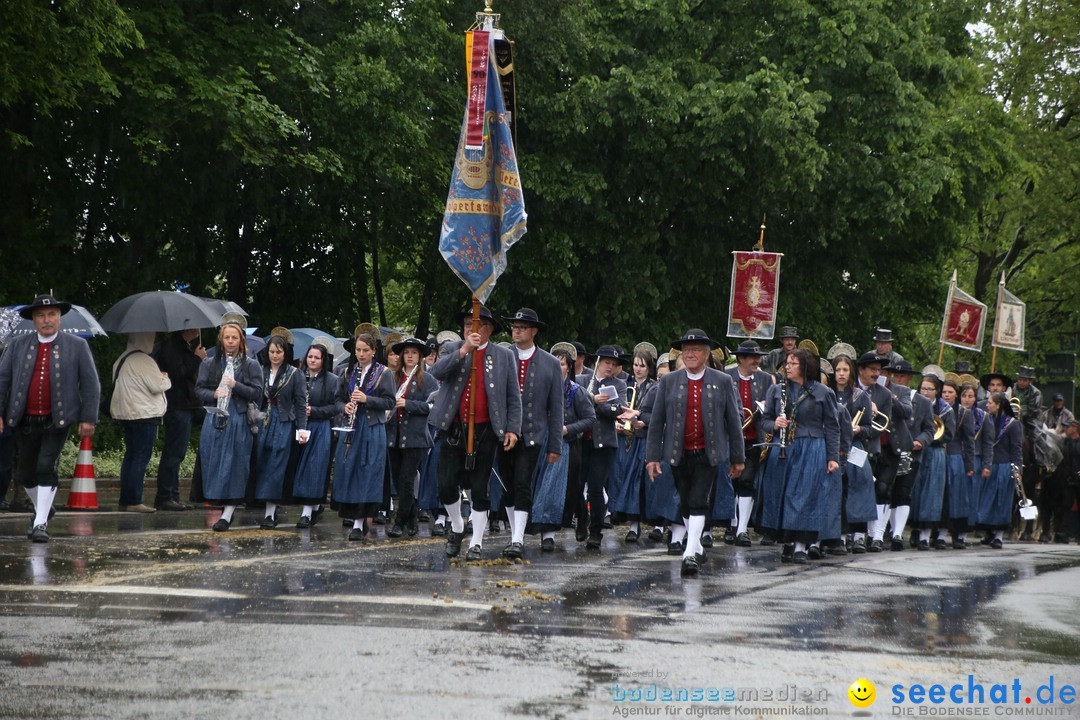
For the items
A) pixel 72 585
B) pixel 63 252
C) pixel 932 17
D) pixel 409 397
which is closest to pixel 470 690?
pixel 72 585

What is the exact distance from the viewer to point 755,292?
1039 inches

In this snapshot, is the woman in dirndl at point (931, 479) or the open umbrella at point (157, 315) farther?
the woman in dirndl at point (931, 479)

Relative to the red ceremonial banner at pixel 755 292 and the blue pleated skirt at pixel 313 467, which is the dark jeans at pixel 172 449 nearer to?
the blue pleated skirt at pixel 313 467

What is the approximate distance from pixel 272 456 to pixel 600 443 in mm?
3254

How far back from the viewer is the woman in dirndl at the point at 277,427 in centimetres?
1586

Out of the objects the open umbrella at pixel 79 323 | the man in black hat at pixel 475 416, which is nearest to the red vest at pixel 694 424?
the man in black hat at pixel 475 416

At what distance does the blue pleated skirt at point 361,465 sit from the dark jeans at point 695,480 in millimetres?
3270

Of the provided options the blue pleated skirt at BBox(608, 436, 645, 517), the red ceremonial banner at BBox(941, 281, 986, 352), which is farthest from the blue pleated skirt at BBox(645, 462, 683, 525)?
the red ceremonial banner at BBox(941, 281, 986, 352)

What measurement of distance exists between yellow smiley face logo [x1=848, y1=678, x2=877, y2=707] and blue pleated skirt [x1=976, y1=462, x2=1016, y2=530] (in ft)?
43.9

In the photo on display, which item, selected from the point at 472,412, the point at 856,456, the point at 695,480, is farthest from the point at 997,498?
the point at 472,412

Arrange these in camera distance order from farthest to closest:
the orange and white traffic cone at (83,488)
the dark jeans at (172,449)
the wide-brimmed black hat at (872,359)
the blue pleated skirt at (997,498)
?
the blue pleated skirt at (997,498), the dark jeans at (172,449), the orange and white traffic cone at (83,488), the wide-brimmed black hat at (872,359)

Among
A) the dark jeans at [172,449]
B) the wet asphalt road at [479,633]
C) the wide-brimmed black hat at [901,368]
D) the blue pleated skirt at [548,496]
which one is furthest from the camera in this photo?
the wide-brimmed black hat at [901,368]

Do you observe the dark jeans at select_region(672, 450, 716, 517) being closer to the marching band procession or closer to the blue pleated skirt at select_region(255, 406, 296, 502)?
the marching band procession

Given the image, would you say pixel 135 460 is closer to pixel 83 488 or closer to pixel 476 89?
pixel 83 488
